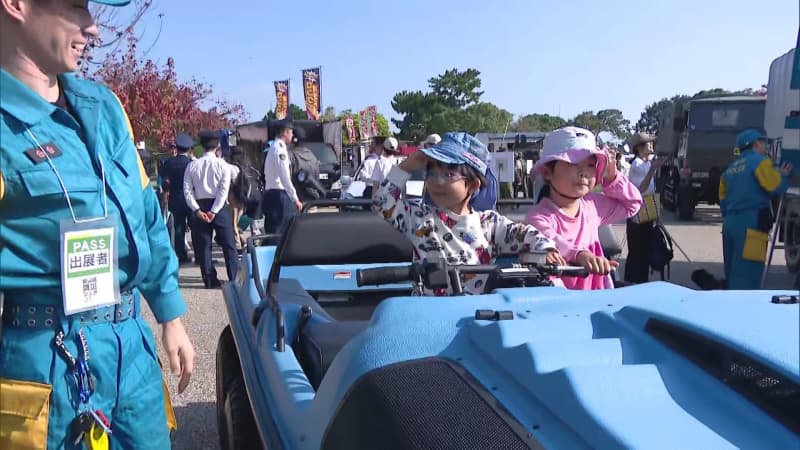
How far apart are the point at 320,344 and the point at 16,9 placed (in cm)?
138

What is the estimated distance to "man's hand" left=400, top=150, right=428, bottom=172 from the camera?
9.68ft

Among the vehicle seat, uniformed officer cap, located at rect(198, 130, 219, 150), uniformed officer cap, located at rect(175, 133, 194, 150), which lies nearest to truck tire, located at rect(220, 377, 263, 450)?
the vehicle seat

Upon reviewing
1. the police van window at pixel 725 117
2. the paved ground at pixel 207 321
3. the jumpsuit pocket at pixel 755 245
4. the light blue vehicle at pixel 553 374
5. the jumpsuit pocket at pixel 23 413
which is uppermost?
the police van window at pixel 725 117

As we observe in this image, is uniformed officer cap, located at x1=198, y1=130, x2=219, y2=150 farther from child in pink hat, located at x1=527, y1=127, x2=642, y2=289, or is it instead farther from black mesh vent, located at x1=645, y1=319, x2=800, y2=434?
black mesh vent, located at x1=645, y1=319, x2=800, y2=434

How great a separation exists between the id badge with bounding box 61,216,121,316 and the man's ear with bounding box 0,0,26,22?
42cm

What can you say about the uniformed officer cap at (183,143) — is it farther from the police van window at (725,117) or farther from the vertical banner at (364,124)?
→ the vertical banner at (364,124)

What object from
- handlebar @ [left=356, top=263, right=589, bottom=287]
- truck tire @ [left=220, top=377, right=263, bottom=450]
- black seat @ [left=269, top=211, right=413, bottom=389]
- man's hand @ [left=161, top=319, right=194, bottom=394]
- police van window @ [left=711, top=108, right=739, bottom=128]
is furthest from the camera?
police van window @ [left=711, top=108, right=739, bottom=128]

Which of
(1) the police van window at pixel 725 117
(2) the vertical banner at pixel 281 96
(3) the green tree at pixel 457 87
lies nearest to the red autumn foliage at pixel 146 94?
(1) the police van window at pixel 725 117

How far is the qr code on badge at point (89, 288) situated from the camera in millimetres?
1486

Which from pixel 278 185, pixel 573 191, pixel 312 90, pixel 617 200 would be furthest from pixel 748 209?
pixel 312 90

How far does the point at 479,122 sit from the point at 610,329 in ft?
159

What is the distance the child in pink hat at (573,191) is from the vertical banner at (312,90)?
27.4m

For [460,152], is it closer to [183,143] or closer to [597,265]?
[597,265]

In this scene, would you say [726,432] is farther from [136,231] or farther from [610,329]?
[136,231]
